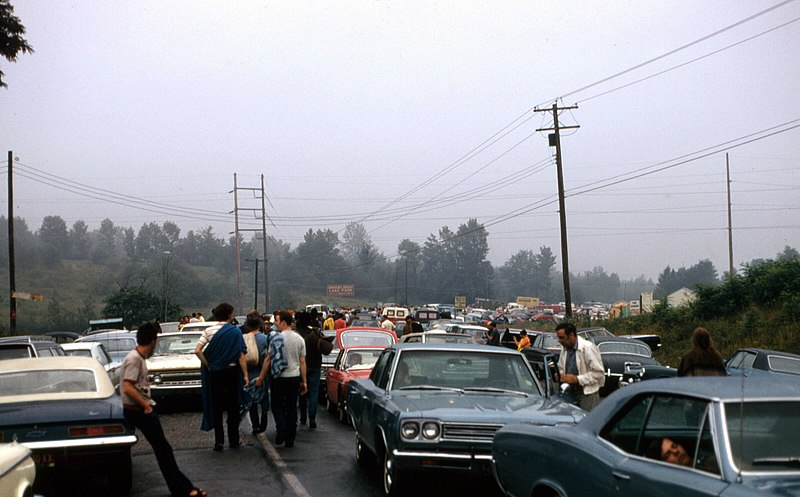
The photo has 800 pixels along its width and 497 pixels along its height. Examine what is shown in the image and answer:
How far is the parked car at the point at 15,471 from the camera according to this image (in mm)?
5727

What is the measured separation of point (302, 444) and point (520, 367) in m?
3.93

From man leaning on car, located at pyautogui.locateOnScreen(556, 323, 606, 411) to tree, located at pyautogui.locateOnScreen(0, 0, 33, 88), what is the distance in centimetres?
1677

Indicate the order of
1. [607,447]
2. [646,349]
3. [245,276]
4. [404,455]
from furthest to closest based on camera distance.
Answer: [245,276] → [646,349] → [404,455] → [607,447]

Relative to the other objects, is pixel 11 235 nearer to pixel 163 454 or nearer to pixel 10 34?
pixel 10 34

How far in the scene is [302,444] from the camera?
39.4ft

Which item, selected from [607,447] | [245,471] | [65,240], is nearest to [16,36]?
[245,471]

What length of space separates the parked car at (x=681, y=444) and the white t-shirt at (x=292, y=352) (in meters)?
6.13

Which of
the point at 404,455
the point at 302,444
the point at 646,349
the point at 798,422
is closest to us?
the point at 798,422

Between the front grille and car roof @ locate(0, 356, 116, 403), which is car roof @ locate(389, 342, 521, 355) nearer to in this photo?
the front grille

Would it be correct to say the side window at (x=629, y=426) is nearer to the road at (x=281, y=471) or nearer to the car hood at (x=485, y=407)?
the car hood at (x=485, y=407)

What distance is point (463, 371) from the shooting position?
9.28 meters

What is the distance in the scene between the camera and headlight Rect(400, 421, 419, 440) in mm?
7809

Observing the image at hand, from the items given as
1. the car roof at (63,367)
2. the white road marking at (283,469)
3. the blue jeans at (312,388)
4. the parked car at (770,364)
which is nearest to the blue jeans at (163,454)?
the car roof at (63,367)

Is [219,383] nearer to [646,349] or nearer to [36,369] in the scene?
[36,369]
